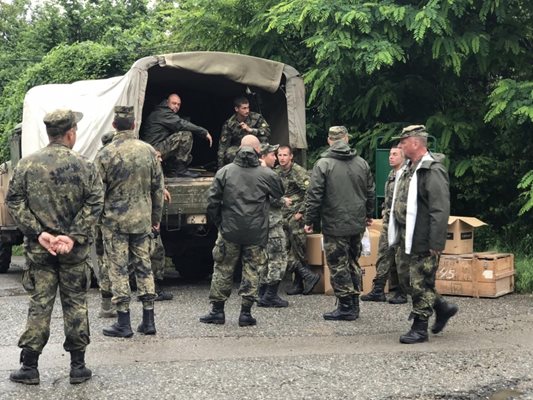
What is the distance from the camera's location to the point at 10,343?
23.7 ft

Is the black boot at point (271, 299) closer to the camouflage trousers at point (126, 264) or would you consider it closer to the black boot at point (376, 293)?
the black boot at point (376, 293)

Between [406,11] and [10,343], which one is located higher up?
[406,11]

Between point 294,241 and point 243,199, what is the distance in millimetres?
2216

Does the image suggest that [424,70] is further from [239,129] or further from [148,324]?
[148,324]

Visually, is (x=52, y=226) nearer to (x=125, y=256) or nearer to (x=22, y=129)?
(x=125, y=256)

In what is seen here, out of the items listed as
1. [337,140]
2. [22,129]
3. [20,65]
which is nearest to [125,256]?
[337,140]

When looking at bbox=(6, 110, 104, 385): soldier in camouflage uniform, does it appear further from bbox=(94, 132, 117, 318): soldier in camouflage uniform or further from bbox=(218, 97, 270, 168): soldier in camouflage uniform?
bbox=(218, 97, 270, 168): soldier in camouflage uniform

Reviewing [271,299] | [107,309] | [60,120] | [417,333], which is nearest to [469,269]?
[271,299]

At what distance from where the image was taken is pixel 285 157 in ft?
32.2

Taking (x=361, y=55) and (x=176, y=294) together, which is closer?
(x=176, y=294)

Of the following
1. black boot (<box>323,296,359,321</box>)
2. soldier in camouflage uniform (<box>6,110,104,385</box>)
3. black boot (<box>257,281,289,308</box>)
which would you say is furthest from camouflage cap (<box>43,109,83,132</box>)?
black boot (<box>257,281,289,308</box>)

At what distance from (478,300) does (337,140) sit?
265 cm

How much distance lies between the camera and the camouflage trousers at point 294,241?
392 inches

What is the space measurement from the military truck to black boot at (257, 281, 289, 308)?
4.34 ft
